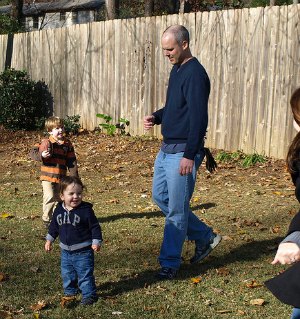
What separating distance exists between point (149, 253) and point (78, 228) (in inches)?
62.0

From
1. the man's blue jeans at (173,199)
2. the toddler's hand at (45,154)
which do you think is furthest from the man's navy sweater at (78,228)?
the toddler's hand at (45,154)

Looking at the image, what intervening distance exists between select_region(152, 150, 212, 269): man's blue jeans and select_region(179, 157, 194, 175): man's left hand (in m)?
0.10

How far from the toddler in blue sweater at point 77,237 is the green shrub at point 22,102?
11.8 meters

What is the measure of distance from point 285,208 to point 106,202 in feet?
7.88

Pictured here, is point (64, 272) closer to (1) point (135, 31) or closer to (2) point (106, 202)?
(2) point (106, 202)

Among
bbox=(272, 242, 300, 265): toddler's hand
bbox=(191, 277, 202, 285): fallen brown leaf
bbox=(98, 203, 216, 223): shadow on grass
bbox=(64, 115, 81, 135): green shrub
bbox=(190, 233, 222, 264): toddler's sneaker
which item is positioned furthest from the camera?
bbox=(64, 115, 81, 135): green shrub

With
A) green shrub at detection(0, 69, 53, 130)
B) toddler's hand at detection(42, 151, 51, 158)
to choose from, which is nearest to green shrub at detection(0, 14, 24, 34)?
green shrub at detection(0, 69, 53, 130)

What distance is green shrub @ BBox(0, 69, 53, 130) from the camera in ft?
54.9

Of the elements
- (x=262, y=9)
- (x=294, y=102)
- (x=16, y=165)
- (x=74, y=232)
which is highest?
(x=262, y=9)

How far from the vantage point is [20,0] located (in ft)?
104

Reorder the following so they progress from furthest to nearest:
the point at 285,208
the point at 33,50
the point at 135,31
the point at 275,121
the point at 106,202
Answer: the point at 33,50, the point at 135,31, the point at 275,121, the point at 106,202, the point at 285,208

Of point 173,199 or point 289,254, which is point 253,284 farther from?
point 289,254

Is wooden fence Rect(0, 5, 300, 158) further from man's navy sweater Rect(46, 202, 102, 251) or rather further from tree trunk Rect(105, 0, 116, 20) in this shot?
man's navy sweater Rect(46, 202, 102, 251)

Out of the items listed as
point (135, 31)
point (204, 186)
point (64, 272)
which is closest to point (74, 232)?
point (64, 272)
